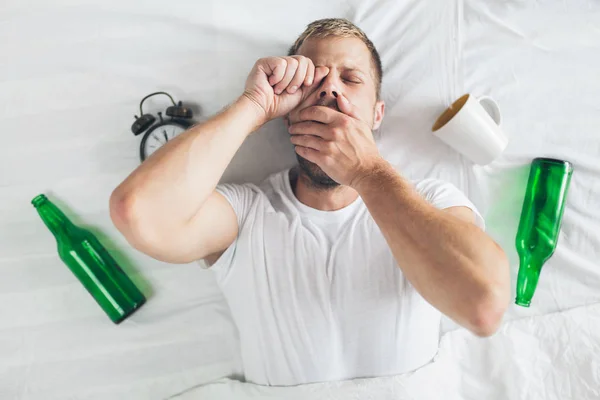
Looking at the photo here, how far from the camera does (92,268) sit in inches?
44.2

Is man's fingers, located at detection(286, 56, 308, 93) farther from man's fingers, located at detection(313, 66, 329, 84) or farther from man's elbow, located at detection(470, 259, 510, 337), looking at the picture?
man's elbow, located at detection(470, 259, 510, 337)

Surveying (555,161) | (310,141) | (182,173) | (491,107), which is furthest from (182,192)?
(555,161)

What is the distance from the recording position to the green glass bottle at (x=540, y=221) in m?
1.14

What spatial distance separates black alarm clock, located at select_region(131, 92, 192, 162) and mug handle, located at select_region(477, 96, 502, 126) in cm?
74

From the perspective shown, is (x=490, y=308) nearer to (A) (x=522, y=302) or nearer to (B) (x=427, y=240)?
(B) (x=427, y=240)

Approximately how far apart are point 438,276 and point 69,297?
0.92 m

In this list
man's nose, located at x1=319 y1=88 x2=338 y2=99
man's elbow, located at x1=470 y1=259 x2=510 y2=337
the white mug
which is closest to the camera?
man's elbow, located at x1=470 y1=259 x2=510 y2=337

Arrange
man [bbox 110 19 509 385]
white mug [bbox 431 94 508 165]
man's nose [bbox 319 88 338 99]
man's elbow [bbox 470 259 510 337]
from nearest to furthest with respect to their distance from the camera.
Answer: man's elbow [bbox 470 259 510 337], man [bbox 110 19 509 385], man's nose [bbox 319 88 338 99], white mug [bbox 431 94 508 165]

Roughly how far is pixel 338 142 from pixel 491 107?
0.49m

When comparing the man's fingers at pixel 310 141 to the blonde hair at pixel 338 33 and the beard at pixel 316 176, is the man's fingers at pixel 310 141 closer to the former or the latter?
the beard at pixel 316 176

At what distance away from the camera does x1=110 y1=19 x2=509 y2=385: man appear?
86 centimetres

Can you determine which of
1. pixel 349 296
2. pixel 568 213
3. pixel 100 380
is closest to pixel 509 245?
pixel 568 213

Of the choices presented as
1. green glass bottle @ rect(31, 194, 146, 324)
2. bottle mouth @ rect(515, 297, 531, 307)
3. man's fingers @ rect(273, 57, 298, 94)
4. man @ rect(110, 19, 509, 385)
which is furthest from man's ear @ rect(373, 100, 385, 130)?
green glass bottle @ rect(31, 194, 146, 324)

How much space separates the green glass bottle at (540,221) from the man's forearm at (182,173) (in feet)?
2.56
